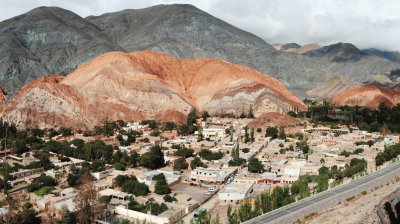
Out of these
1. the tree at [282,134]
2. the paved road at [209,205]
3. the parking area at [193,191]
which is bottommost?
the paved road at [209,205]

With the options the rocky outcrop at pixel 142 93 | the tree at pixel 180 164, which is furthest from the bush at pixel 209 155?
the rocky outcrop at pixel 142 93

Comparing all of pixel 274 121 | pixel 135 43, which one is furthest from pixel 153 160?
pixel 135 43

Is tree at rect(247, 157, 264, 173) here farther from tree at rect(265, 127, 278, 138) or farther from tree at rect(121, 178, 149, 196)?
tree at rect(265, 127, 278, 138)

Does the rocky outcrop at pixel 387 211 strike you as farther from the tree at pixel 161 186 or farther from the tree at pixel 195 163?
the tree at pixel 195 163

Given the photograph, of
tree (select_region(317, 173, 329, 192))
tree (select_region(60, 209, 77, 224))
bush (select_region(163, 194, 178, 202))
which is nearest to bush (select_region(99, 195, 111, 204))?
tree (select_region(60, 209, 77, 224))

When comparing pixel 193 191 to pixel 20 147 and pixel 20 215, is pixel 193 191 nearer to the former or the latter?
pixel 20 215

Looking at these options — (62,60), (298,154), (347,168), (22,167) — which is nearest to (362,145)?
(298,154)

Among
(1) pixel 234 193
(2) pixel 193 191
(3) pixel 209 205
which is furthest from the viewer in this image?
(2) pixel 193 191
